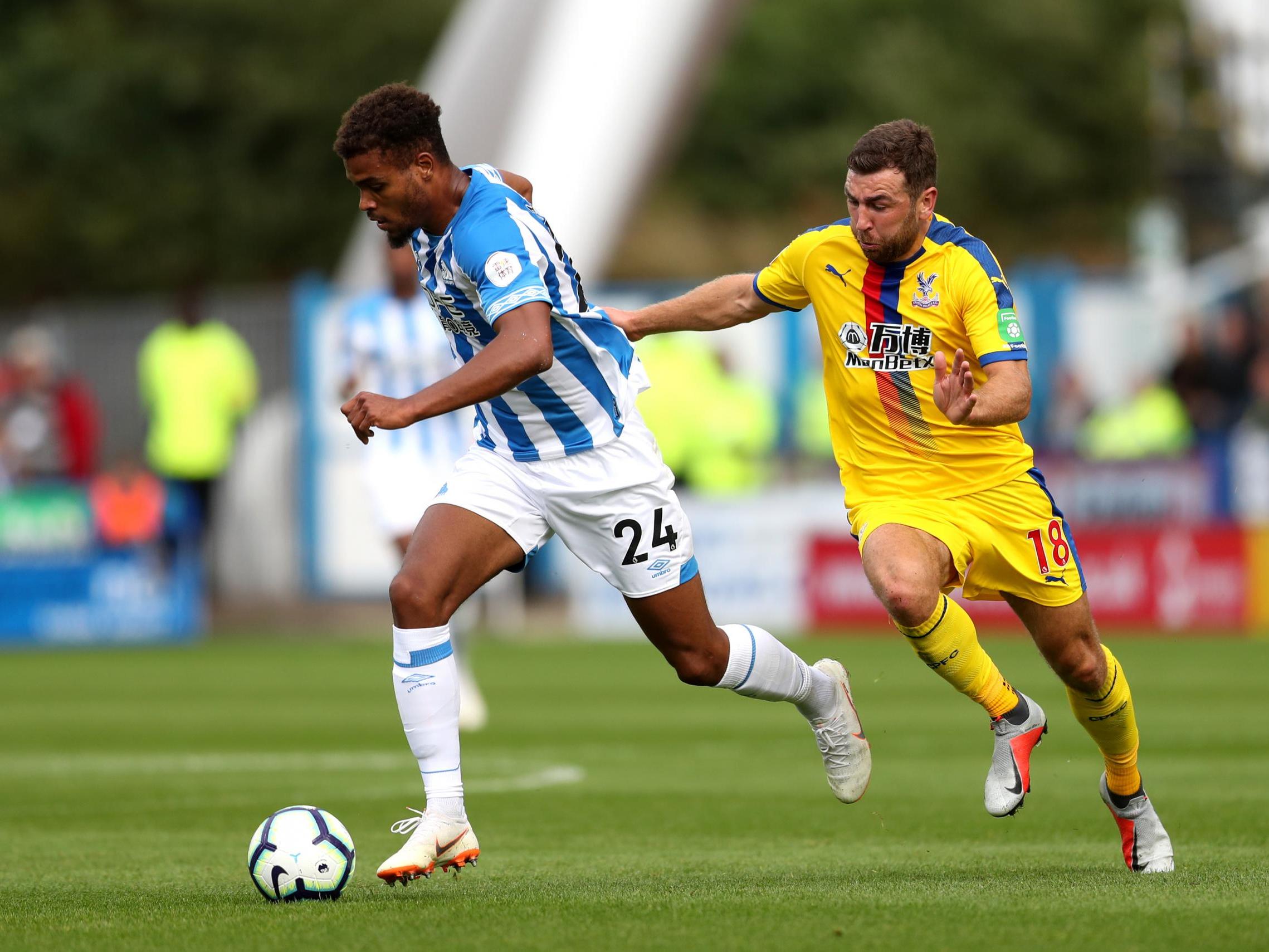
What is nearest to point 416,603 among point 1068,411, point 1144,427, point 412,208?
point 412,208

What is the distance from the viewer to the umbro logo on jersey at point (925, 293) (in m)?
6.89

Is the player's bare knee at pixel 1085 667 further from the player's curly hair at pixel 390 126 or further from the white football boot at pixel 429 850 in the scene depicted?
the player's curly hair at pixel 390 126

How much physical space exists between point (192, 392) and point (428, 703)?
1516cm

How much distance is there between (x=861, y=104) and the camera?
50531 millimetres

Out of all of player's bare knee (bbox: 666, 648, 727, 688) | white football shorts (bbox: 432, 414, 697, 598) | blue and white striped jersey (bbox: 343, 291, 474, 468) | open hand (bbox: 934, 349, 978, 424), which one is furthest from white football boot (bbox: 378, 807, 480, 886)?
blue and white striped jersey (bbox: 343, 291, 474, 468)

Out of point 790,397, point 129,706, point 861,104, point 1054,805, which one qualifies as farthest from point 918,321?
point 861,104

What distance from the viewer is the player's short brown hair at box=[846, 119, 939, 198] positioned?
22.0 feet

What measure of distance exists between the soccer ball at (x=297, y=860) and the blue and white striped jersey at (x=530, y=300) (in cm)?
134

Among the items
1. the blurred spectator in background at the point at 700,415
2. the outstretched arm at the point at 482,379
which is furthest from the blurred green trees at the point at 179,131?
the outstretched arm at the point at 482,379

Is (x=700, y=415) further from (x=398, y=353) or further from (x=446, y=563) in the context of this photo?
(x=446, y=563)

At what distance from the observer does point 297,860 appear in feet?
20.9

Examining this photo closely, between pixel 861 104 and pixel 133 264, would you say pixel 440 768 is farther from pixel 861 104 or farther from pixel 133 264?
pixel 861 104

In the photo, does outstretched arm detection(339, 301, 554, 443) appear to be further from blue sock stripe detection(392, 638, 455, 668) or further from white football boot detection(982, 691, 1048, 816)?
white football boot detection(982, 691, 1048, 816)

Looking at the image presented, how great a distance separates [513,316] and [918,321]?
1.30 metres
